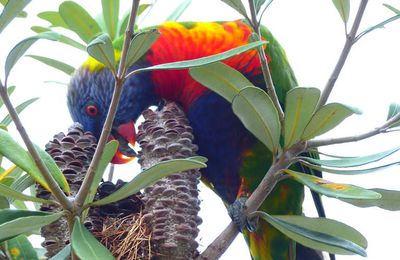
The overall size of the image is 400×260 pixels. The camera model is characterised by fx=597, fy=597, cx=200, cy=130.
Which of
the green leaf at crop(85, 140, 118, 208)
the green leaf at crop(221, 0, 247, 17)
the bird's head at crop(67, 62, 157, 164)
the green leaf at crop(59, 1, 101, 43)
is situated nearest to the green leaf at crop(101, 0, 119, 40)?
the green leaf at crop(59, 1, 101, 43)

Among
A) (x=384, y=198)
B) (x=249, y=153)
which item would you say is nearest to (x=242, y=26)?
(x=249, y=153)

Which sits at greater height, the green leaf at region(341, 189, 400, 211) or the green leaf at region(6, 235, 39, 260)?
the green leaf at region(341, 189, 400, 211)

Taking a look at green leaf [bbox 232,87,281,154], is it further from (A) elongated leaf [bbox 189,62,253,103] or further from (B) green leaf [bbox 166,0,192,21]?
(B) green leaf [bbox 166,0,192,21]

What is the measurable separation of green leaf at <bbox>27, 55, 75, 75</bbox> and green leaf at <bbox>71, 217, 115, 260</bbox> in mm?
812

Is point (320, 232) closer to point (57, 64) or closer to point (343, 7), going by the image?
point (343, 7)

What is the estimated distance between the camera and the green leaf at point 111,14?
156 cm

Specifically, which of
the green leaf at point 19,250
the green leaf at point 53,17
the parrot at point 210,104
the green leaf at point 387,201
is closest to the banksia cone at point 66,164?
the green leaf at point 19,250

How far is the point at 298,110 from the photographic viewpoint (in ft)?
3.30

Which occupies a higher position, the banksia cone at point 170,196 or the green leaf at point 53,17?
the green leaf at point 53,17

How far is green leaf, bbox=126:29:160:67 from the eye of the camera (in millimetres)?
853

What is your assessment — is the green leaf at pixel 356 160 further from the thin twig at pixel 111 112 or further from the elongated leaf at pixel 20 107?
the elongated leaf at pixel 20 107

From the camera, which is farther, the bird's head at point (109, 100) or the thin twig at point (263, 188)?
the bird's head at point (109, 100)

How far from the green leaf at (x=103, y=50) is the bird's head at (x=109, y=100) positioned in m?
0.80

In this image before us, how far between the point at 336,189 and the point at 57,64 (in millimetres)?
983
